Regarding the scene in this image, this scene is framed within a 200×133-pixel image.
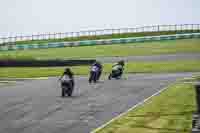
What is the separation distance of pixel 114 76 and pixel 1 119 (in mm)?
17426

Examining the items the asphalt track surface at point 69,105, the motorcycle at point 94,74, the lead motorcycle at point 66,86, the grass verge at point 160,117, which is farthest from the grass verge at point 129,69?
the grass verge at point 160,117

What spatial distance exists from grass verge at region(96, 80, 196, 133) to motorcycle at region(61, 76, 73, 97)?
4.83 meters

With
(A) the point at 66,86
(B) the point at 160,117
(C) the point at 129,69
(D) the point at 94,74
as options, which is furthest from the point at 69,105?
(C) the point at 129,69

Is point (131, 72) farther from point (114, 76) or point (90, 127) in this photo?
point (90, 127)

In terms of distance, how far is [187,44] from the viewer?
7556 cm

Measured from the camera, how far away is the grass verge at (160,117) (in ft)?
59.7

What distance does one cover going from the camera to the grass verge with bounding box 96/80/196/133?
18203 mm

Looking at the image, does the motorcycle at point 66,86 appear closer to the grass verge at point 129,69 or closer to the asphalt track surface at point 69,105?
the asphalt track surface at point 69,105

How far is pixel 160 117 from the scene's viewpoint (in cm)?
2055

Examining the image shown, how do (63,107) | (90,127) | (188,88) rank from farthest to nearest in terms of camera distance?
(188,88)
(63,107)
(90,127)

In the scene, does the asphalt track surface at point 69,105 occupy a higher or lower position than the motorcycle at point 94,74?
lower

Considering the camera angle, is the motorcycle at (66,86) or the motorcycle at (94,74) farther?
the motorcycle at (94,74)

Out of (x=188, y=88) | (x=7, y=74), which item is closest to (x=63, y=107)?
(x=188, y=88)

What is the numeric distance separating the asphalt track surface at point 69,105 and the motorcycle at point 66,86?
0.40m
